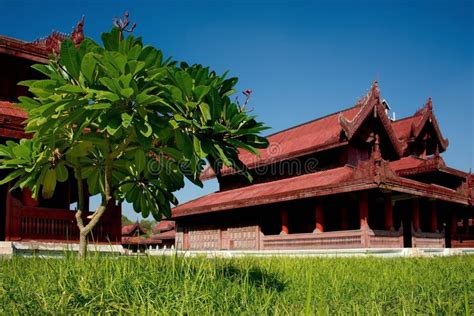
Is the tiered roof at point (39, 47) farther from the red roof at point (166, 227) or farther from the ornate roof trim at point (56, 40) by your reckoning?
the red roof at point (166, 227)

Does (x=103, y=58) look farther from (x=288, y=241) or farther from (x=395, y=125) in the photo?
(x=395, y=125)

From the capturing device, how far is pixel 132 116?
4.60 metres

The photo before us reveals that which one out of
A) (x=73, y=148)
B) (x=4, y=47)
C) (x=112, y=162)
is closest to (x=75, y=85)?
(x=73, y=148)

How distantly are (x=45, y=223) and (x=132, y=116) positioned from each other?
711cm

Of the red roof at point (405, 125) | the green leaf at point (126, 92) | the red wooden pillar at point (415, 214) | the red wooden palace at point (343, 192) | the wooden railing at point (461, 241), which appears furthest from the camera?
the wooden railing at point (461, 241)

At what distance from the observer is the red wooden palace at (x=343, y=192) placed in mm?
16172

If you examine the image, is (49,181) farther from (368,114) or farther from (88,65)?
(368,114)

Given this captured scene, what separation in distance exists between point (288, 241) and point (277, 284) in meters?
11.2

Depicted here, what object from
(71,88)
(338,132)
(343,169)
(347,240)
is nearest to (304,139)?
(338,132)

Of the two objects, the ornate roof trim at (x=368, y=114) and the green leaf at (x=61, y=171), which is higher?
the ornate roof trim at (x=368, y=114)

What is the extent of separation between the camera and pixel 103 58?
15.7 ft

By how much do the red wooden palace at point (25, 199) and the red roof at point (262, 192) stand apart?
290 inches

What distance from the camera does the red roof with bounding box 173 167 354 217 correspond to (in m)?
17.3

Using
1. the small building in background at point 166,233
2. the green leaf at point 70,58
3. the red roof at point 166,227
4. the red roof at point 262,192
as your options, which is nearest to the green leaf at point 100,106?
the green leaf at point 70,58
